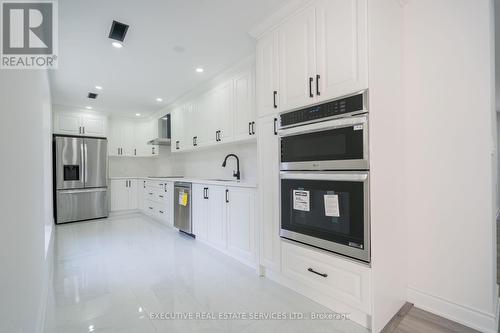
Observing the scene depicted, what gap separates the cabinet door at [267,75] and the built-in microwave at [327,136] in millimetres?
229

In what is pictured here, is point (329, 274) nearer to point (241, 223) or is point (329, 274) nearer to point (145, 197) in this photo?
point (241, 223)

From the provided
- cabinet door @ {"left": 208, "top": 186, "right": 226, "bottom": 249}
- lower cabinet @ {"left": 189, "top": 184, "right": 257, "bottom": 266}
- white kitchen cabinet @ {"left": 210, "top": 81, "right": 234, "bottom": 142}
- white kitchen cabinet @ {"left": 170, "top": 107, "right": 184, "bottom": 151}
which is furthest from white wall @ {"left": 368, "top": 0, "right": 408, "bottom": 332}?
white kitchen cabinet @ {"left": 170, "top": 107, "right": 184, "bottom": 151}

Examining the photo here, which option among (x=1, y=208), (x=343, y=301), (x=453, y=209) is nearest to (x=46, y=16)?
(x=1, y=208)

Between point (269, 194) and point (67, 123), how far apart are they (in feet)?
16.9

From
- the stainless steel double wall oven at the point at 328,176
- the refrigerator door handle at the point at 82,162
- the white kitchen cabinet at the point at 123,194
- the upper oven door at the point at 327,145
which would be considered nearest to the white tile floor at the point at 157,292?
the stainless steel double wall oven at the point at 328,176

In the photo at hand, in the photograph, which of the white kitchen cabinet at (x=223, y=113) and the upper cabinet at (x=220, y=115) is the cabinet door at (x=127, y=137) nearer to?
the upper cabinet at (x=220, y=115)

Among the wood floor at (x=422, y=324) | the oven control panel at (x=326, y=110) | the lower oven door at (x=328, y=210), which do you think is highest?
the oven control panel at (x=326, y=110)

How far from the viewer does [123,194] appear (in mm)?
5711

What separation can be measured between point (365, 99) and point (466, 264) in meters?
1.35

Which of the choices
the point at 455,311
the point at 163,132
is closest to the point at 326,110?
the point at 455,311

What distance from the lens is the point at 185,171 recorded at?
5.45 meters

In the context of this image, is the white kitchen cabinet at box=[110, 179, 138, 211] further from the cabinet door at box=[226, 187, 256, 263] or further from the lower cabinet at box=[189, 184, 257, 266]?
the cabinet door at box=[226, 187, 256, 263]

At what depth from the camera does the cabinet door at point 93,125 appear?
17.5ft

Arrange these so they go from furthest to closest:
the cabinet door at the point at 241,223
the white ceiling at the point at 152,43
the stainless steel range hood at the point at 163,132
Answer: the stainless steel range hood at the point at 163,132, the cabinet door at the point at 241,223, the white ceiling at the point at 152,43
